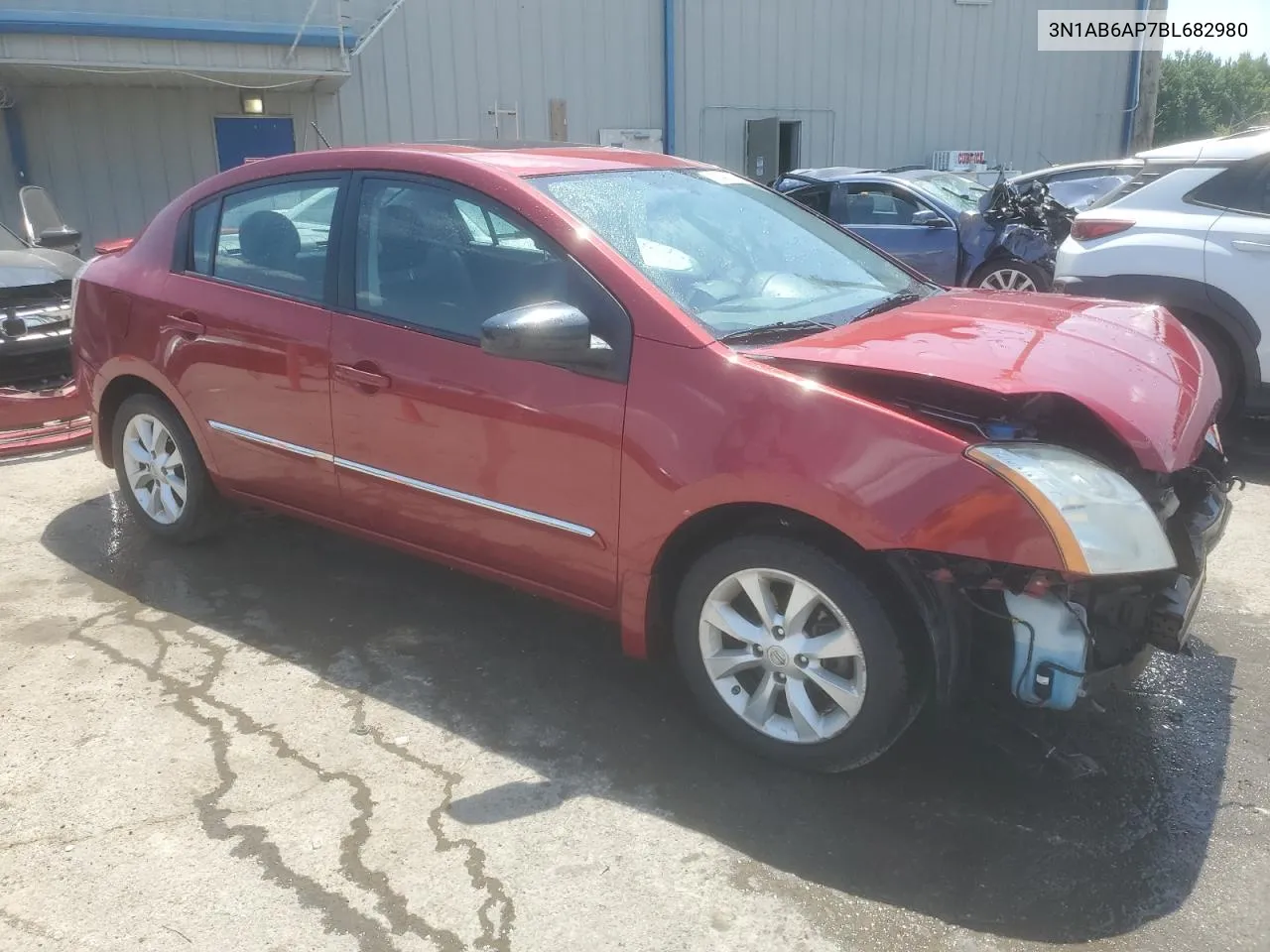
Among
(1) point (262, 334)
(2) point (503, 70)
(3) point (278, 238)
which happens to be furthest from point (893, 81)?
(1) point (262, 334)

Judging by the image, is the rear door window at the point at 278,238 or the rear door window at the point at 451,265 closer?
the rear door window at the point at 451,265

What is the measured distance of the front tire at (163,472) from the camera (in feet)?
14.0

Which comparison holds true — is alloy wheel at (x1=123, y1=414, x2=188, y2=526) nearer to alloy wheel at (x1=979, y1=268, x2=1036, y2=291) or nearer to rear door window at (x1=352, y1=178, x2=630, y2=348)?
rear door window at (x1=352, y1=178, x2=630, y2=348)

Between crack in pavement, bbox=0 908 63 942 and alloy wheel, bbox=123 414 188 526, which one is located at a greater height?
alloy wheel, bbox=123 414 188 526

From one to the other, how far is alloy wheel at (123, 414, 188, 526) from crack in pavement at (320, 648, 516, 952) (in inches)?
58.3

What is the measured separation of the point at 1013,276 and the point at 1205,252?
376 centimetres

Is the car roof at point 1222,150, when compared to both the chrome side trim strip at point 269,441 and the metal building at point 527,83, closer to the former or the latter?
the chrome side trim strip at point 269,441

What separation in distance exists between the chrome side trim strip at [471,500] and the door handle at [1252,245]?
4.06 m

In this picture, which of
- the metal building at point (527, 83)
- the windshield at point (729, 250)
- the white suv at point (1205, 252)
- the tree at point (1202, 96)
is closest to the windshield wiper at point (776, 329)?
the windshield at point (729, 250)

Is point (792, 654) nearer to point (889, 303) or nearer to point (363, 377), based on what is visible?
point (889, 303)

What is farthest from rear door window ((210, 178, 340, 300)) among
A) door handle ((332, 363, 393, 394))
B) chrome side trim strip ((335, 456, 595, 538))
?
chrome side trim strip ((335, 456, 595, 538))

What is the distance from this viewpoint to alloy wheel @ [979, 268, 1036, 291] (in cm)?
893

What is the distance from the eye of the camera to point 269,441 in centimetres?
382

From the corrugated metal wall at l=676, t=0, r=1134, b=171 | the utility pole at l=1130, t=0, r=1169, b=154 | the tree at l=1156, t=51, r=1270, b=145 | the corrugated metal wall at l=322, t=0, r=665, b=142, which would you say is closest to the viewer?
the corrugated metal wall at l=322, t=0, r=665, b=142
